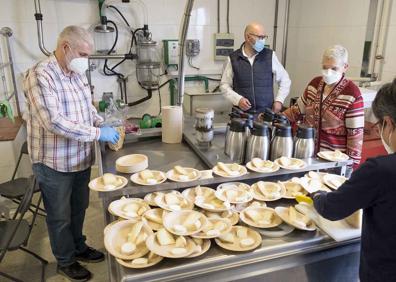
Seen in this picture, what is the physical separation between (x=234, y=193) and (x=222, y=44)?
266 centimetres

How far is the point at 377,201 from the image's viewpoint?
87 centimetres

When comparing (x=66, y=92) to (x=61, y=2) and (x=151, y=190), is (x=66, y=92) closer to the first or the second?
(x=151, y=190)

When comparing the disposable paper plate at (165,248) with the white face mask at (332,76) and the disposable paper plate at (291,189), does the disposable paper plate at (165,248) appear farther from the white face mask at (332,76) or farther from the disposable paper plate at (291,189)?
the white face mask at (332,76)

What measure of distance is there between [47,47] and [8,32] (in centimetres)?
34

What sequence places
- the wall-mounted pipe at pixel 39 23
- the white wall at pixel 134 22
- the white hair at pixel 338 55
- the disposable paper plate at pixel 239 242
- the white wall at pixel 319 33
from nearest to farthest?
the disposable paper plate at pixel 239 242 < the white hair at pixel 338 55 < the white wall at pixel 319 33 < the wall-mounted pipe at pixel 39 23 < the white wall at pixel 134 22

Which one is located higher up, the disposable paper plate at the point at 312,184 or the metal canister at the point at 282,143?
the metal canister at the point at 282,143

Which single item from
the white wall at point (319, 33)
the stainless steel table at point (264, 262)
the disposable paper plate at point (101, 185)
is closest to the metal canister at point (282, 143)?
the stainless steel table at point (264, 262)

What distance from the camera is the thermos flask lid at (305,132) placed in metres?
1.39

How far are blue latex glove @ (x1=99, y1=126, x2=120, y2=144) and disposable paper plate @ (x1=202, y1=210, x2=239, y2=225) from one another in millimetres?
726

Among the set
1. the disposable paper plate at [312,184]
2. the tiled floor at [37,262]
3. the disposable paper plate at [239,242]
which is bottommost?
the tiled floor at [37,262]

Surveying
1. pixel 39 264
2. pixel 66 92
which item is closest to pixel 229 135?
pixel 66 92

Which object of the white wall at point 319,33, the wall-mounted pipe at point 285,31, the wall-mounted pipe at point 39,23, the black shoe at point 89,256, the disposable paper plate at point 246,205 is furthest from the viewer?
the wall-mounted pipe at point 285,31

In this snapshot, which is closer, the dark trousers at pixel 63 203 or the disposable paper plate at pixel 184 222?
the disposable paper plate at pixel 184 222

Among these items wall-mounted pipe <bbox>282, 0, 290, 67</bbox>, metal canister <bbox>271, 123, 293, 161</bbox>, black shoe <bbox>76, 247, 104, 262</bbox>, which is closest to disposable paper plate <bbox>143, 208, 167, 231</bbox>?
metal canister <bbox>271, 123, 293, 161</bbox>
